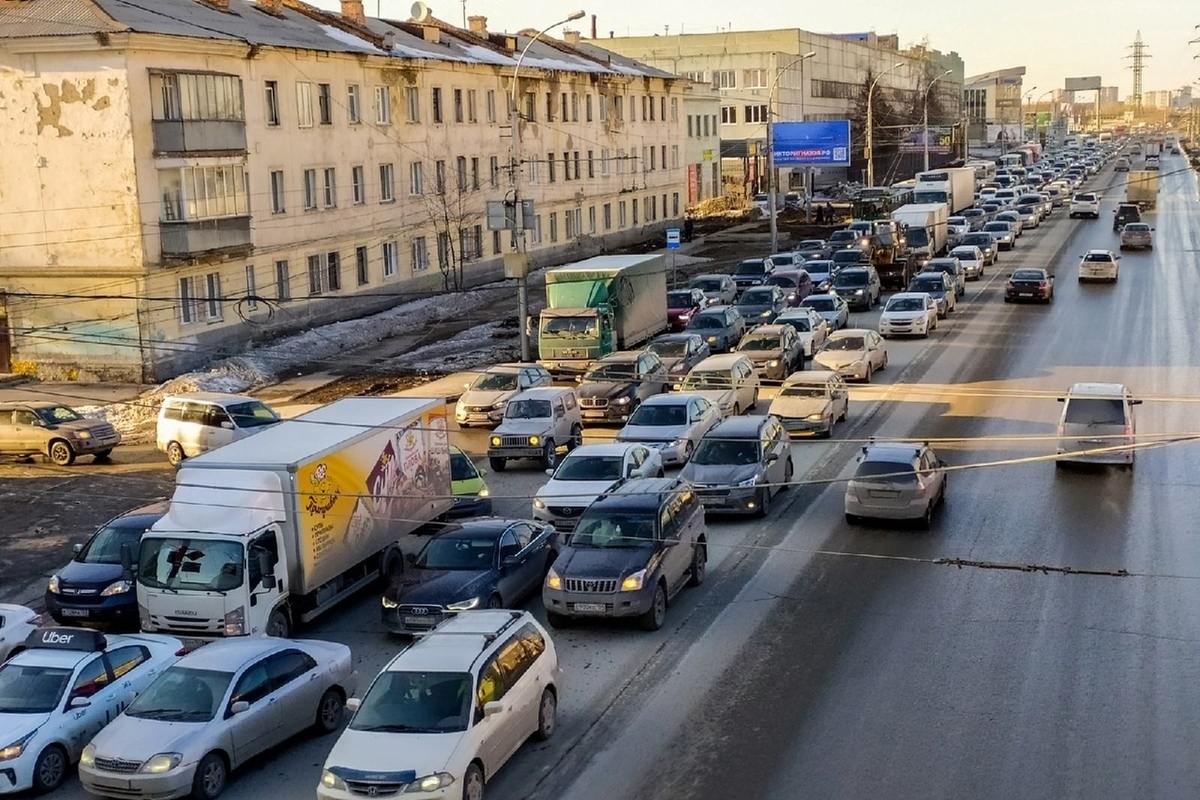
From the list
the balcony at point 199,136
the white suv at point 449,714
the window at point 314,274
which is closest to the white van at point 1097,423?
the white suv at point 449,714

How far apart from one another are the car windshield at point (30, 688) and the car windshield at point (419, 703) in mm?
3972

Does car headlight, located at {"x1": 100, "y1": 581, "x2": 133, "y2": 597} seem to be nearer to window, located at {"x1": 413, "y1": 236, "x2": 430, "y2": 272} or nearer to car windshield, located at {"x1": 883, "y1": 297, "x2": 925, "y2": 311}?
car windshield, located at {"x1": 883, "y1": 297, "x2": 925, "y2": 311}

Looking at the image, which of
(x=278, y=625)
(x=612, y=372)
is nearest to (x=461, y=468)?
(x=278, y=625)

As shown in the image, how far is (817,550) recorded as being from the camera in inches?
859

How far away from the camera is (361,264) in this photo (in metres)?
52.9

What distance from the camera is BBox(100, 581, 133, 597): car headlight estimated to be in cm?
1986

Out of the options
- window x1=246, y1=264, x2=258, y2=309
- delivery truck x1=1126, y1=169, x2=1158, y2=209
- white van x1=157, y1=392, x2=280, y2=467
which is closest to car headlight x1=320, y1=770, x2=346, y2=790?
white van x1=157, y1=392, x2=280, y2=467

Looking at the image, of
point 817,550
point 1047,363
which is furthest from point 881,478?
point 1047,363

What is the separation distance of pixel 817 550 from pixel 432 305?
34432mm

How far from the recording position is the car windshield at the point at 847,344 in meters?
36.6

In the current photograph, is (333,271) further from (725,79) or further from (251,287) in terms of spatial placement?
(725,79)

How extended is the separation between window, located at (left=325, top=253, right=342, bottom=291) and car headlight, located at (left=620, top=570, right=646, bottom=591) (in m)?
34.8

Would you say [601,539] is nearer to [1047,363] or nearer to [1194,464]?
[1194,464]

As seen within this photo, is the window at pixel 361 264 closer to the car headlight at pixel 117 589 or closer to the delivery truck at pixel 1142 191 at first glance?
the car headlight at pixel 117 589
